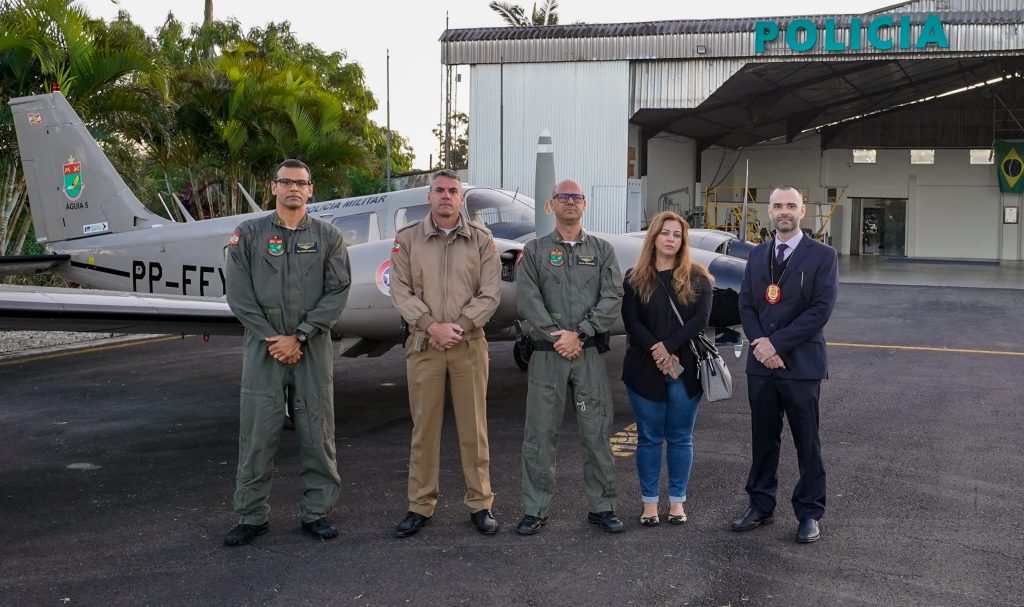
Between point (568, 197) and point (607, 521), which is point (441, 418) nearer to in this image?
point (607, 521)

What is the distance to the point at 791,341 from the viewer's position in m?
5.20

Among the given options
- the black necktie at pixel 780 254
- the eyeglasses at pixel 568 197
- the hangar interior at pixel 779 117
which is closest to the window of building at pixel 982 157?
the hangar interior at pixel 779 117

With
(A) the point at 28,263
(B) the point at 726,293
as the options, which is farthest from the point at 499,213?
(A) the point at 28,263

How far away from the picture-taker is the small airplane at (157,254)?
6.79 meters

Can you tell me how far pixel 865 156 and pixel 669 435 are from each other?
39.3 meters

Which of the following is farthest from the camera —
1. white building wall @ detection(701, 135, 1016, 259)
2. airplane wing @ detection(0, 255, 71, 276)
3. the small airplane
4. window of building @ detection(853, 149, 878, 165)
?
window of building @ detection(853, 149, 878, 165)

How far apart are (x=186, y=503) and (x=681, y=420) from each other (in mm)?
3334

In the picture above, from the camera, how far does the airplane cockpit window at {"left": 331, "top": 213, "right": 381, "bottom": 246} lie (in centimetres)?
908

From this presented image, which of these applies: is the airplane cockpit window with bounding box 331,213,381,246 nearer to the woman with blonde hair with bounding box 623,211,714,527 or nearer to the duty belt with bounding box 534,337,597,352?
the duty belt with bounding box 534,337,597,352

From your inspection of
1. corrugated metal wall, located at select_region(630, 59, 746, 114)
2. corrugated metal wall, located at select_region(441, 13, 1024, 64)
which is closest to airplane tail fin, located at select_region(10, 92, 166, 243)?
corrugated metal wall, located at select_region(441, 13, 1024, 64)

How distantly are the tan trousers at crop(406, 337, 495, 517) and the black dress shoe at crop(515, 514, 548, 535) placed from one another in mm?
238

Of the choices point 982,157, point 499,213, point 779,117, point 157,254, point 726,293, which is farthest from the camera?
point 982,157

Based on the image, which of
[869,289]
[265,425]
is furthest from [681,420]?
[869,289]

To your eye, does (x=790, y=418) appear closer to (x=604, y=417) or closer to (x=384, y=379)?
(x=604, y=417)
